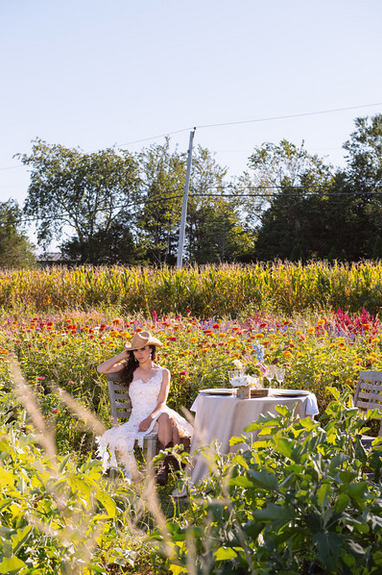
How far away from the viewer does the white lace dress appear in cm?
512

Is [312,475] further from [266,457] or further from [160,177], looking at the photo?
[160,177]

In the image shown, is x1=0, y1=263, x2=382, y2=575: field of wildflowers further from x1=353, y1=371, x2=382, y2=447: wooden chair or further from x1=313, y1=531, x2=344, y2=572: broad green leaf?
x1=353, y1=371, x2=382, y2=447: wooden chair

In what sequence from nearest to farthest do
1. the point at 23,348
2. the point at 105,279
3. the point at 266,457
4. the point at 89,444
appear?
the point at 266,457 < the point at 89,444 < the point at 23,348 < the point at 105,279

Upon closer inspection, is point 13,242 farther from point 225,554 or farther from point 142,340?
point 225,554

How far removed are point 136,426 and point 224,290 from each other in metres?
7.95

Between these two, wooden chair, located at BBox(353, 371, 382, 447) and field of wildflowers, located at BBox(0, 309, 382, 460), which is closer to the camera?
wooden chair, located at BBox(353, 371, 382, 447)

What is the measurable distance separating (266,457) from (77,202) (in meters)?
47.3

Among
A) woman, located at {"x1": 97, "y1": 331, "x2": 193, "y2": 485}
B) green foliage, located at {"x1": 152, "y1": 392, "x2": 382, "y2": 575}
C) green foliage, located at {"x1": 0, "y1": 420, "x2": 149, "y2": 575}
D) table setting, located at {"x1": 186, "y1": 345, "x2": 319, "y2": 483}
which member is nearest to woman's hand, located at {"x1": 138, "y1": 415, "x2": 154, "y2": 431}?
woman, located at {"x1": 97, "y1": 331, "x2": 193, "y2": 485}

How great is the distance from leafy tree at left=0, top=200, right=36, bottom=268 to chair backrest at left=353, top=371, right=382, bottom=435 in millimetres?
41379

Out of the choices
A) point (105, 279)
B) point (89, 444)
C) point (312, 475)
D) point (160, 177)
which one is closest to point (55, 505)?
point (312, 475)

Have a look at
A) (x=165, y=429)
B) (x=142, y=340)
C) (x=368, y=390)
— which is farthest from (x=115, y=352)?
(x=368, y=390)

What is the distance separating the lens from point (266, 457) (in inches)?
46.3

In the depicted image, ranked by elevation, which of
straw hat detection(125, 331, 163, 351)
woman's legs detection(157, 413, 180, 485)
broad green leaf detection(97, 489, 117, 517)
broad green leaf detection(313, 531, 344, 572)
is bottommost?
woman's legs detection(157, 413, 180, 485)

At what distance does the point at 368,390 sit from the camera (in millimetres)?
5414
